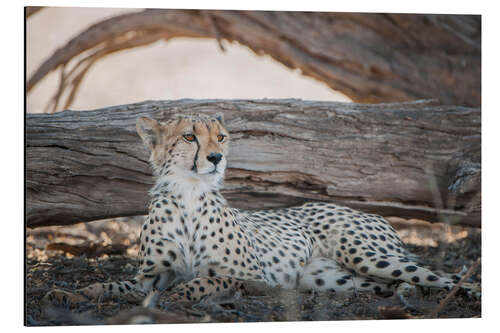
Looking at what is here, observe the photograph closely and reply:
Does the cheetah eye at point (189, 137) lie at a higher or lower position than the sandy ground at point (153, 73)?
lower

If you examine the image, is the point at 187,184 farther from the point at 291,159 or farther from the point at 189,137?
the point at 291,159

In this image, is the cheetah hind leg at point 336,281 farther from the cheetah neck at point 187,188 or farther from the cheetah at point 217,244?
the cheetah neck at point 187,188

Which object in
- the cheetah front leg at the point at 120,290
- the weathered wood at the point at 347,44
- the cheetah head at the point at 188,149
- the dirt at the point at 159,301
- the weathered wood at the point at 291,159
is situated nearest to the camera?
the dirt at the point at 159,301

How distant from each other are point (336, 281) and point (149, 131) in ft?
4.28

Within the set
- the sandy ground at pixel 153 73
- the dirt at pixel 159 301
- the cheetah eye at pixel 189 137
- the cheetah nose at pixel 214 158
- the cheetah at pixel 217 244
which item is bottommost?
the dirt at pixel 159 301

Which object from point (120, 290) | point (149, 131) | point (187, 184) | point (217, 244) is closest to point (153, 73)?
point (149, 131)

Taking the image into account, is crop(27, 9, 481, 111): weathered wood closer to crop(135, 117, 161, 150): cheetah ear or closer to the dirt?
crop(135, 117, 161, 150): cheetah ear

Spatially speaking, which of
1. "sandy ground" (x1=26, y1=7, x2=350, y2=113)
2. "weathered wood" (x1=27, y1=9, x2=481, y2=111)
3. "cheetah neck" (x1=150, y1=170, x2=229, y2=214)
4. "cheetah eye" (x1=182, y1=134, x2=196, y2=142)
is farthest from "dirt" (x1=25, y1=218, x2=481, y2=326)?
"weathered wood" (x1=27, y1=9, x2=481, y2=111)

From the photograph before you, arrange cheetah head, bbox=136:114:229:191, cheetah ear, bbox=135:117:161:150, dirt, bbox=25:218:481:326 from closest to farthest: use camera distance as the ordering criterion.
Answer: dirt, bbox=25:218:481:326, cheetah head, bbox=136:114:229:191, cheetah ear, bbox=135:117:161:150

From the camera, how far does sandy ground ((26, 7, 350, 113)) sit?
346cm

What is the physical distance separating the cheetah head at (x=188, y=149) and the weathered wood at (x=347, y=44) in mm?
909

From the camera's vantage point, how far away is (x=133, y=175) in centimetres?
352

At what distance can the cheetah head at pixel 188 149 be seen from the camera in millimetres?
2936

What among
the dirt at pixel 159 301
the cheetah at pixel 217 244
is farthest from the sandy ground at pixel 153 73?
the dirt at pixel 159 301
